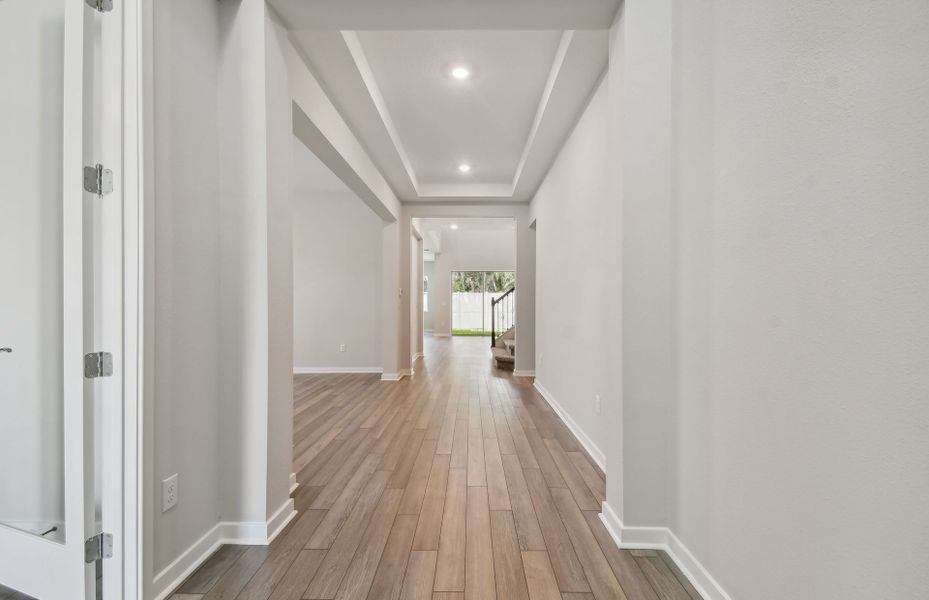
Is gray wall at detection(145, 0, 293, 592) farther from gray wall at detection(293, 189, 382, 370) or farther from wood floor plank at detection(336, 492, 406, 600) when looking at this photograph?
gray wall at detection(293, 189, 382, 370)

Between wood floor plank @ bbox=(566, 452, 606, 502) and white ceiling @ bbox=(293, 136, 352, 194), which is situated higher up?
white ceiling @ bbox=(293, 136, 352, 194)

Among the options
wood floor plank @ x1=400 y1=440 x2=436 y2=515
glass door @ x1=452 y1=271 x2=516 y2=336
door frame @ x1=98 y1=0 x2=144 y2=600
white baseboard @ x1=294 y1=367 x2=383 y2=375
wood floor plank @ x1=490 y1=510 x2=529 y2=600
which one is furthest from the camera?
glass door @ x1=452 y1=271 x2=516 y2=336

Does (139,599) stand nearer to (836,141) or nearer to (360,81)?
(836,141)

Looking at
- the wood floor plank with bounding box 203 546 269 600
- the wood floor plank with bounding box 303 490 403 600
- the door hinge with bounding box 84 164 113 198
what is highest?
the door hinge with bounding box 84 164 113 198

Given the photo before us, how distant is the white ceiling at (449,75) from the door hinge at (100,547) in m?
2.31

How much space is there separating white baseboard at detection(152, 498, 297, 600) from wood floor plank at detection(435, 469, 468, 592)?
0.77m

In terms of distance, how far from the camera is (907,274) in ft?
2.61

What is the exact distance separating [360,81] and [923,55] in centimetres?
267

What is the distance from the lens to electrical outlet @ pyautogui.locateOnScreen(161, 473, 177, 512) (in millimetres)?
1438

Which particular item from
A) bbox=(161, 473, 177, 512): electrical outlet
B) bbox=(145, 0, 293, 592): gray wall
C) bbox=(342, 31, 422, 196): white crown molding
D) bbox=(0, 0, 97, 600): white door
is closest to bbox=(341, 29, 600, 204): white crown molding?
bbox=(342, 31, 422, 196): white crown molding

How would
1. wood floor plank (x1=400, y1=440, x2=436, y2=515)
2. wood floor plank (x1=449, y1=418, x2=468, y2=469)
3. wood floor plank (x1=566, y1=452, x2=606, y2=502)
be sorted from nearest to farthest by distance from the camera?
wood floor plank (x1=400, y1=440, x2=436, y2=515) < wood floor plank (x1=566, y1=452, x2=606, y2=502) < wood floor plank (x1=449, y1=418, x2=468, y2=469)

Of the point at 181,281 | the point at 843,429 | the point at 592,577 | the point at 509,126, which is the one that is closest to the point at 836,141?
the point at 843,429

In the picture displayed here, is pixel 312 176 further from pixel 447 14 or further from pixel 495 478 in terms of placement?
pixel 495 478

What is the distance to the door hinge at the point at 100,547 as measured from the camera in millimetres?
1324
